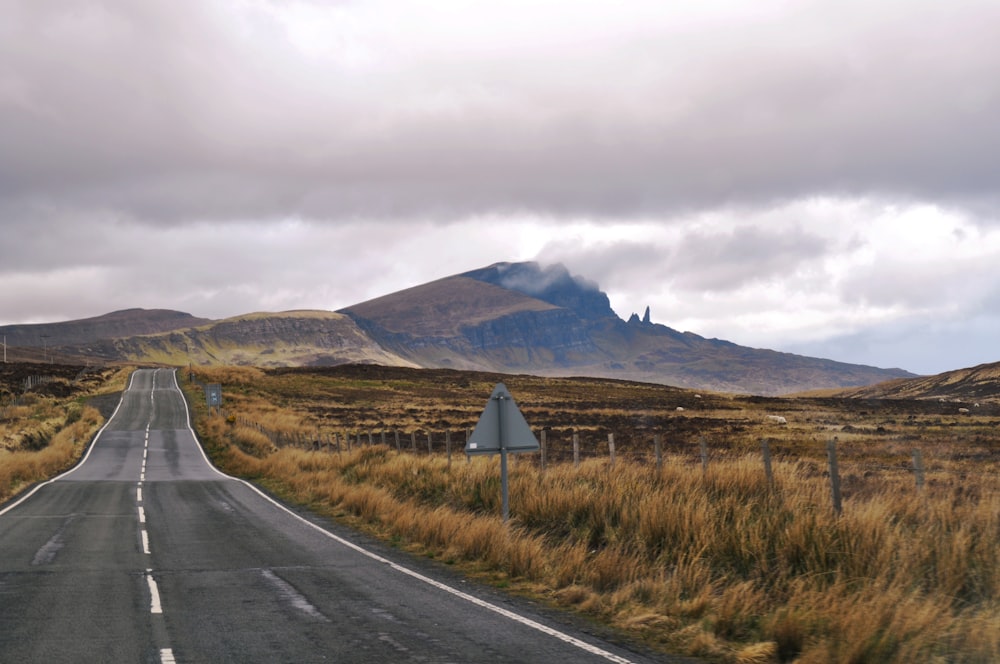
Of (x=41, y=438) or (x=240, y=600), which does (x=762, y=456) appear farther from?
(x=41, y=438)


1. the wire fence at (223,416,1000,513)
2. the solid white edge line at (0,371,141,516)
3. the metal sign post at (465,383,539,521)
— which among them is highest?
the metal sign post at (465,383,539,521)

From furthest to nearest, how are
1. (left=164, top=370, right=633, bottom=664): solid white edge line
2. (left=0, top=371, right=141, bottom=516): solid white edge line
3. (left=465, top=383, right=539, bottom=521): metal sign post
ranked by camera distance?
(left=0, top=371, right=141, bottom=516): solid white edge line, (left=465, top=383, right=539, bottom=521): metal sign post, (left=164, top=370, right=633, bottom=664): solid white edge line

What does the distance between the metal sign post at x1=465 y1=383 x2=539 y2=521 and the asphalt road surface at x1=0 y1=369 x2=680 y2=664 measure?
192cm

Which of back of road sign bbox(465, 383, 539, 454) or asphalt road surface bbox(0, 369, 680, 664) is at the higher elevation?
back of road sign bbox(465, 383, 539, 454)

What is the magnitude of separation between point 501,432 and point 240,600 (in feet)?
14.5

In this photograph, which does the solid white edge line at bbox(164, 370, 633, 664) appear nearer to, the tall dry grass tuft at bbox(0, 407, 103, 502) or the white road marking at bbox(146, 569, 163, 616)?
the white road marking at bbox(146, 569, 163, 616)

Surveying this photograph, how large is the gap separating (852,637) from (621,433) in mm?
40873

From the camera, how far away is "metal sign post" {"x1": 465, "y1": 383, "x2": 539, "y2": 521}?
12875mm

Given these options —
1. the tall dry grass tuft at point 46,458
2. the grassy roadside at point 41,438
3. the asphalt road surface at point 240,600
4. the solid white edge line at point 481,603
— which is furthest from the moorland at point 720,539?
the asphalt road surface at point 240,600

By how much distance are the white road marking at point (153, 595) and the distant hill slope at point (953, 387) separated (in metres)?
98.9

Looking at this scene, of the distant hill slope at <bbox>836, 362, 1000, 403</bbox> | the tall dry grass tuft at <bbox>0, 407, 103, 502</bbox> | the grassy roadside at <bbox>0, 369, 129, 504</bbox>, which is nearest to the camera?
the tall dry grass tuft at <bbox>0, 407, 103, 502</bbox>

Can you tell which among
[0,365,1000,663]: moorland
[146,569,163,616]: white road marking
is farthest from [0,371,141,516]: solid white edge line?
[146,569,163,616]: white road marking

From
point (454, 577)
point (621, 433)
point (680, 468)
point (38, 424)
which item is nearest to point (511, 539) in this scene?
point (454, 577)

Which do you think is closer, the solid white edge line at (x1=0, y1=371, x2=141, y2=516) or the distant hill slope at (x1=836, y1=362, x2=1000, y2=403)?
the solid white edge line at (x1=0, y1=371, x2=141, y2=516)
